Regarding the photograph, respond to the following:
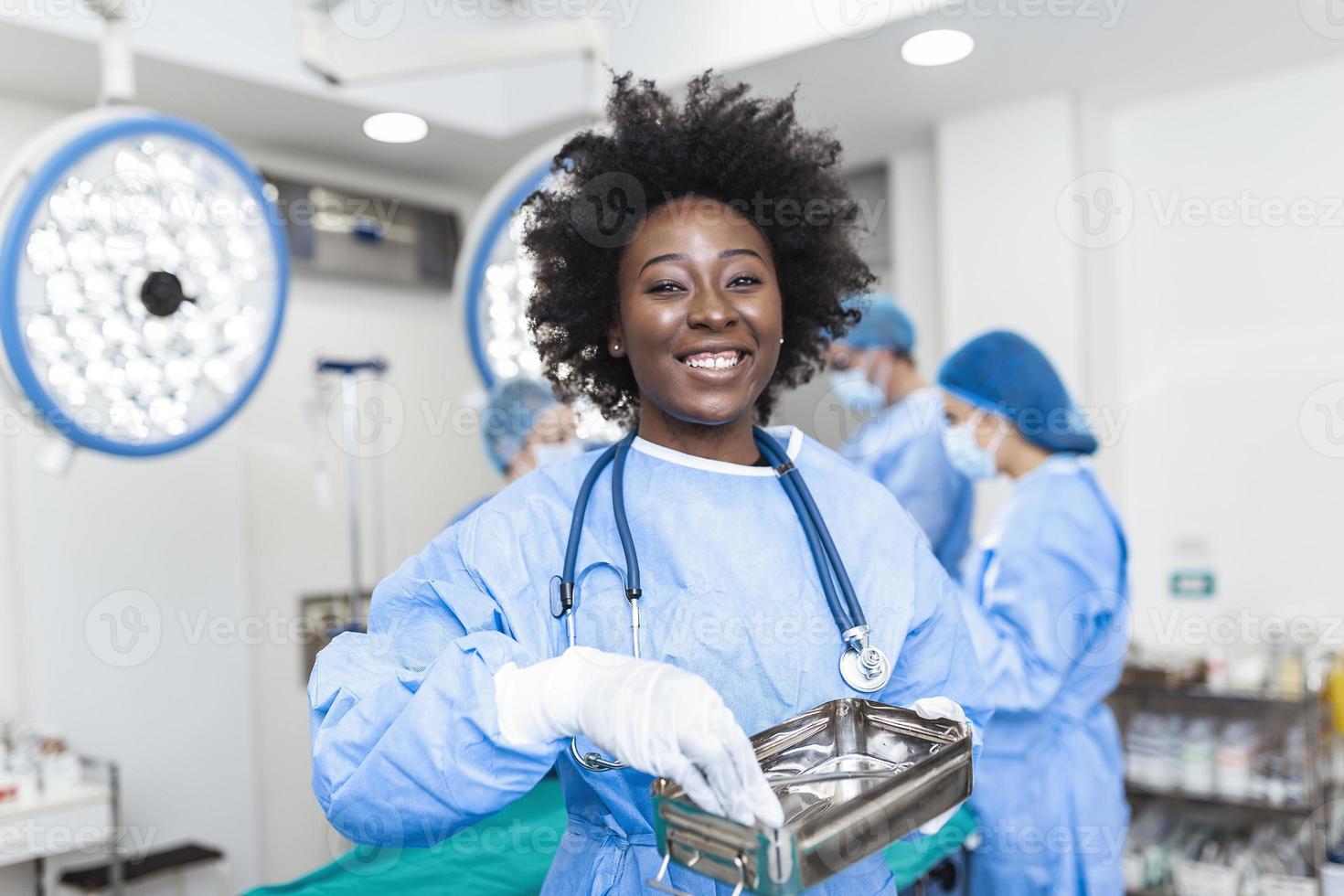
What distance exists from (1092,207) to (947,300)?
0.50 m

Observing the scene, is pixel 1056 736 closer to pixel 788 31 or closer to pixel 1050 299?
pixel 1050 299

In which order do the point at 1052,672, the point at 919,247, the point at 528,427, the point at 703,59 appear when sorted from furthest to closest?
the point at 919,247 → the point at 703,59 → the point at 528,427 → the point at 1052,672

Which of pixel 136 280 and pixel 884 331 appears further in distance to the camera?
pixel 884 331

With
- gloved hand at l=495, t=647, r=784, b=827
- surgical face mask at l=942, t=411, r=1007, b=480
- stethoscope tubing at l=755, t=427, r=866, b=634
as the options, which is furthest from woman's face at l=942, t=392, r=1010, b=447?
gloved hand at l=495, t=647, r=784, b=827

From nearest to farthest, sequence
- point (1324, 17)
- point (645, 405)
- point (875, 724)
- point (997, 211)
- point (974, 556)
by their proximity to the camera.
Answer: point (875, 724) < point (645, 405) < point (974, 556) < point (1324, 17) < point (997, 211)

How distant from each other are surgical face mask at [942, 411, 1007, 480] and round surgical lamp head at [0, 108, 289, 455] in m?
1.44

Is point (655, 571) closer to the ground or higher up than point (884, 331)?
closer to the ground

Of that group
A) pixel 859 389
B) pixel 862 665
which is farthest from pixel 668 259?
pixel 859 389

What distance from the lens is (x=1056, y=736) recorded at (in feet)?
6.75

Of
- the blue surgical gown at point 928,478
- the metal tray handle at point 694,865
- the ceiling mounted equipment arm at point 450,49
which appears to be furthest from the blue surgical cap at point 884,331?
the metal tray handle at point 694,865

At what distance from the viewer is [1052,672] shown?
1.96 metres

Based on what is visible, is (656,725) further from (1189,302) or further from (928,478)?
(1189,302)

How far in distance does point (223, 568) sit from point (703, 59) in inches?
80.1

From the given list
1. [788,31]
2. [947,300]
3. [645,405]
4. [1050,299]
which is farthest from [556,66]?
[645,405]
